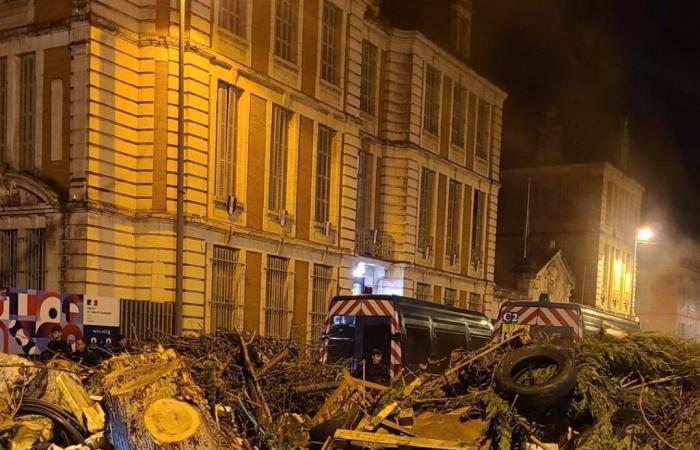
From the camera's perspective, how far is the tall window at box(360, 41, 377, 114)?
27578 millimetres

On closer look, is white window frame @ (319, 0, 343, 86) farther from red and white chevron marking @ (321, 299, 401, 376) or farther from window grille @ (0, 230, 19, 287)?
window grille @ (0, 230, 19, 287)

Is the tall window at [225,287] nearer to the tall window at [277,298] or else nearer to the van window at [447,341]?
the tall window at [277,298]

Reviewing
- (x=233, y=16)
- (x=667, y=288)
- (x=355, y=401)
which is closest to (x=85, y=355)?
(x=355, y=401)

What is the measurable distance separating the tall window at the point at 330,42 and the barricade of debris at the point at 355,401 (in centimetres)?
1608

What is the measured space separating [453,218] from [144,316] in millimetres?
18060

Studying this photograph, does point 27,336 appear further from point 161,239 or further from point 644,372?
point 644,372

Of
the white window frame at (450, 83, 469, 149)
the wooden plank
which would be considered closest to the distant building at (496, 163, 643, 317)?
the white window frame at (450, 83, 469, 149)

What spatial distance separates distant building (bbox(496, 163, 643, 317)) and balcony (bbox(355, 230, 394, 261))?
16.7 metres

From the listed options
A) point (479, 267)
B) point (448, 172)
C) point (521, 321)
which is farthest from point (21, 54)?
point (479, 267)

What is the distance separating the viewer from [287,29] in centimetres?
2220

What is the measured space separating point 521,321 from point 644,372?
8.58 metres

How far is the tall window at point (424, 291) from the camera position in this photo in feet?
97.0

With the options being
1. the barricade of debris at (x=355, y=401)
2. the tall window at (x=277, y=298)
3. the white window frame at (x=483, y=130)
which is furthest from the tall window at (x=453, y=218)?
the barricade of debris at (x=355, y=401)

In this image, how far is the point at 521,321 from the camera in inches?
688
